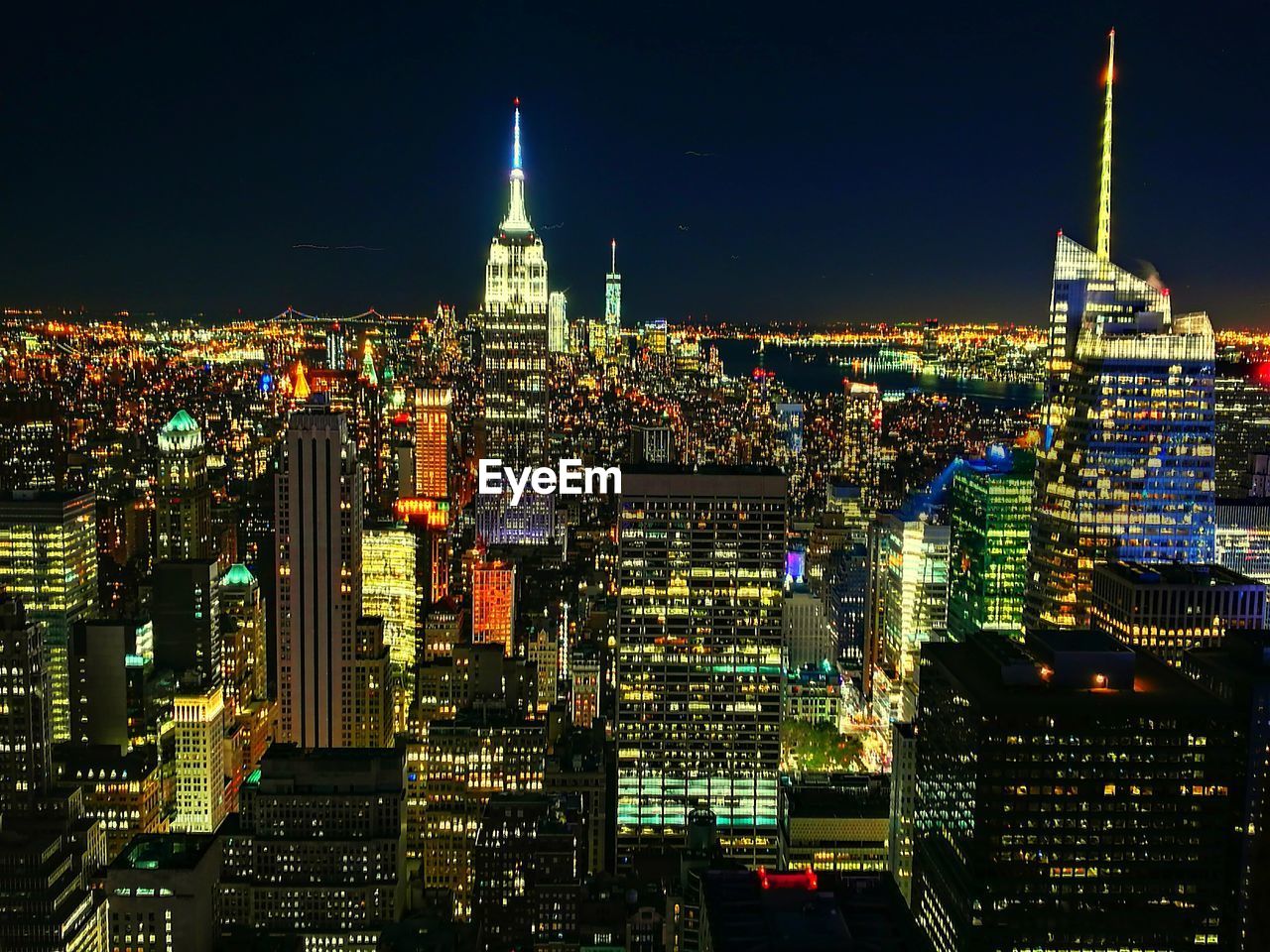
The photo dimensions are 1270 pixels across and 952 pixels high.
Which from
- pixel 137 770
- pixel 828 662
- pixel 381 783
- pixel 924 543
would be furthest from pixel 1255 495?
pixel 137 770

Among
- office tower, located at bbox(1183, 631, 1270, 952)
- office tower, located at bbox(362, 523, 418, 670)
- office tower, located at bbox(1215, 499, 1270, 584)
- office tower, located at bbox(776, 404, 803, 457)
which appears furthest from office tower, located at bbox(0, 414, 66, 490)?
office tower, located at bbox(1215, 499, 1270, 584)

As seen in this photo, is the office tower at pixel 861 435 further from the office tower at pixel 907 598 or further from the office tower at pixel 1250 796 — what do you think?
the office tower at pixel 1250 796

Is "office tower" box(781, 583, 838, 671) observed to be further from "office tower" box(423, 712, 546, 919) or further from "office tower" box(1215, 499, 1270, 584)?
"office tower" box(1215, 499, 1270, 584)

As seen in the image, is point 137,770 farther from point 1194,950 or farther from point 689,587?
point 1194,950

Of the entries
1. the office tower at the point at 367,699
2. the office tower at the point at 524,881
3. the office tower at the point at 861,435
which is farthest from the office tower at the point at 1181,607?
the office tower at the point at 367,699

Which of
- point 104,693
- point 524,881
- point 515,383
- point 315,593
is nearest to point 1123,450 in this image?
point 524,881
